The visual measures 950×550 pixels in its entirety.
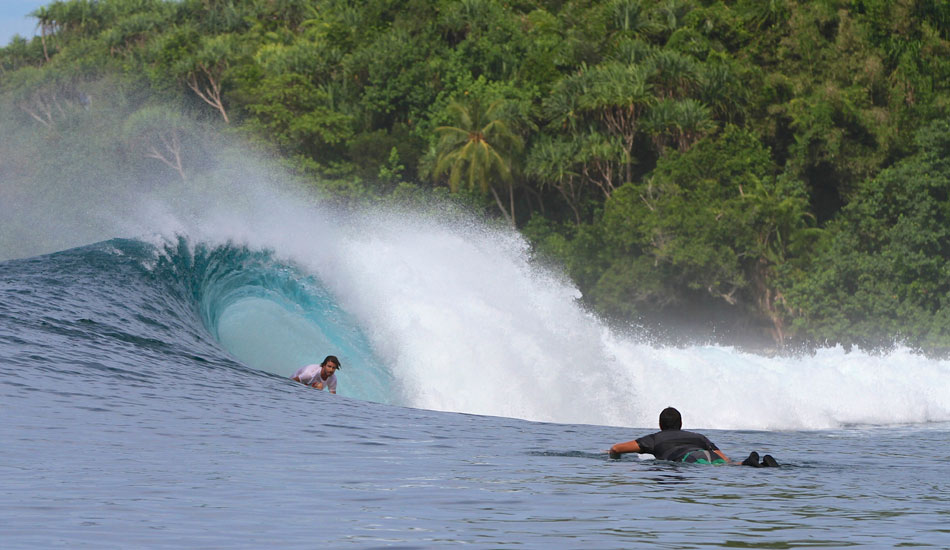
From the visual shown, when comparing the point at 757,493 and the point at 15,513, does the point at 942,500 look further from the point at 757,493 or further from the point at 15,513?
the point at 15,513

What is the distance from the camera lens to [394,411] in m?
12.9

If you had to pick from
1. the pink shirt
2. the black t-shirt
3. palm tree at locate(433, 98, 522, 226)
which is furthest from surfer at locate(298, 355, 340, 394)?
palm tree at locate(433, 98, 522, 226)

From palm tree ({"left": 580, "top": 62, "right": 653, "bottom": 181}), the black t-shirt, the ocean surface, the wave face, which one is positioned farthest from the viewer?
palm tree ({"left": 580, "top": 62, "right": 653, "bottom": 181})

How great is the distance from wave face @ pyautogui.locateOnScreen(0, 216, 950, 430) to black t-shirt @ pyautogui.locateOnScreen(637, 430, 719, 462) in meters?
5.45

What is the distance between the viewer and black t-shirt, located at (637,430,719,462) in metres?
9.86

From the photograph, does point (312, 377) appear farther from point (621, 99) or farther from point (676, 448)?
point (621, 99)

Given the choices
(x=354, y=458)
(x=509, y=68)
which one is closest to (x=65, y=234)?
(x=509, y=68)

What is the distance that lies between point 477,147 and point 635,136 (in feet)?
25.3

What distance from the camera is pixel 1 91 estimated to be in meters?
86.0

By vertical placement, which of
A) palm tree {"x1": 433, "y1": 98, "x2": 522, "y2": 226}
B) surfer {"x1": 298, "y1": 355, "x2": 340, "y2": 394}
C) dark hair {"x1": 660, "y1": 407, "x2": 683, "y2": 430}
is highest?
palm tree {"x1": 433, "y1": 98, "x2": 522, "y2": 226}

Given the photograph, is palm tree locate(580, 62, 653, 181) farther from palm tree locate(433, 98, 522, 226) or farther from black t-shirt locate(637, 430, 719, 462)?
black t-shirt locate(637, 430, 719, 462)

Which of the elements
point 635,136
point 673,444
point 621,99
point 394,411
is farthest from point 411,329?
point 635,136

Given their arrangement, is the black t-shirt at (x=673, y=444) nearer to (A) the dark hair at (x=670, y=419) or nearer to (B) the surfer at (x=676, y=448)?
(B) the surfer at (x=676, y=448)

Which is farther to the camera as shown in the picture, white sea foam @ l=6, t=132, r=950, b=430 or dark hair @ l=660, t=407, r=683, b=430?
white sea foam @ l=6, t=132, r=950, b=430
